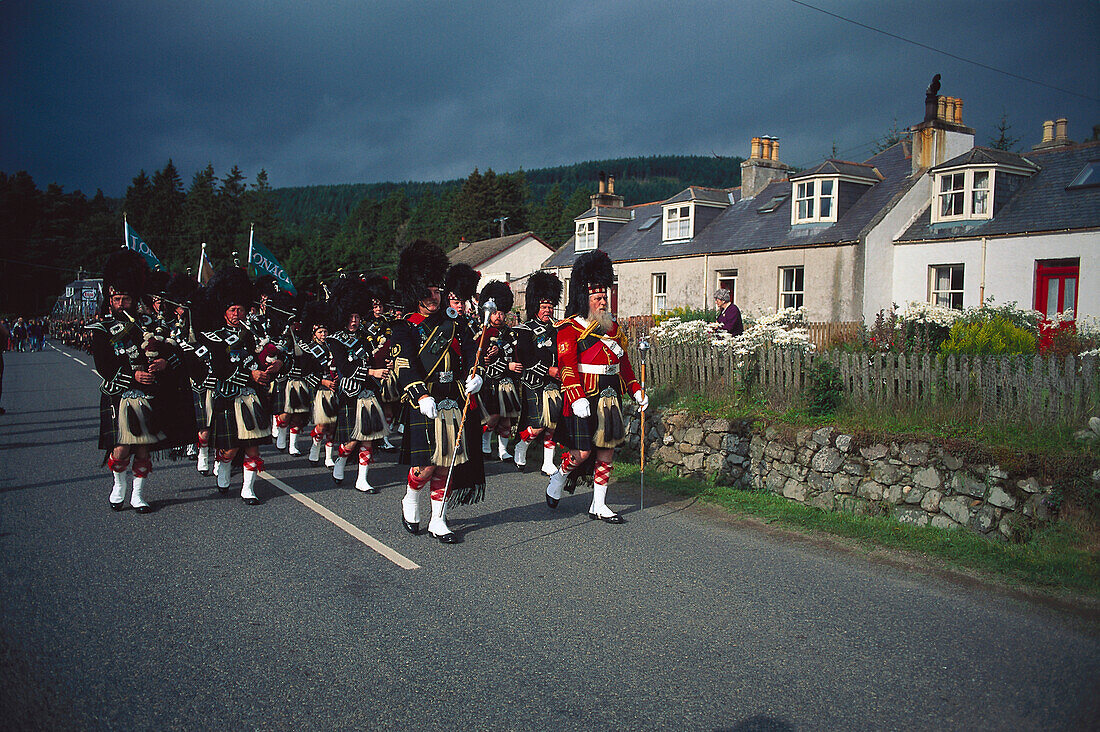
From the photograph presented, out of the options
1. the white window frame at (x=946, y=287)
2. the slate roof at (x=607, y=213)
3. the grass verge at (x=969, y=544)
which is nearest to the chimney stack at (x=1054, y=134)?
the white window frame at (x=946, y=287)

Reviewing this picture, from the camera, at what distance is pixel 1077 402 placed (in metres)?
6.81

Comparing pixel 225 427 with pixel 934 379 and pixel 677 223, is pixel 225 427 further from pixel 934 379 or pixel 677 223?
pixel 677 223

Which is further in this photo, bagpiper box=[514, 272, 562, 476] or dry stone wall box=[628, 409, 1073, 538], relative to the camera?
bagpiper box=[514, 272, 562, 476]

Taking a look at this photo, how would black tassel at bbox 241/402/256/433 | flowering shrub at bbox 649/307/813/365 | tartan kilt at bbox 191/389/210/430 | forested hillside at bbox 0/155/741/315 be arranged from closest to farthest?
black tassel at bbox 241/402/256/433, tartan kilt at bbox 191/389/210/430, flowering shrub at bbox 649/307/813/365, forested hillside at bbox 0/155/741/315

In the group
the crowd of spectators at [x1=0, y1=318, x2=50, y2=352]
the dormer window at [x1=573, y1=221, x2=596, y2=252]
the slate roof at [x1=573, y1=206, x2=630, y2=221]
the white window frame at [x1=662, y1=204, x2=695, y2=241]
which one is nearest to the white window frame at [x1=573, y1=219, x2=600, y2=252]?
the dormer window at [x1=573, y1=221, x2=596, y2=252]

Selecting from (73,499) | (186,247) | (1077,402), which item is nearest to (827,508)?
(1077,402)

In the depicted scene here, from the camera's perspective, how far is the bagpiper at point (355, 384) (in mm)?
8523

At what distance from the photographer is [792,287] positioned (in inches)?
1055

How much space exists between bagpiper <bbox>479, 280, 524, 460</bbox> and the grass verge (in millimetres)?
3143

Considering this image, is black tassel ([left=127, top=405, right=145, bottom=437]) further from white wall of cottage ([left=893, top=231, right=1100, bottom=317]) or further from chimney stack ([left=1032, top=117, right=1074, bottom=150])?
chimney stack ([left=1032, top=117, right=1074, bottom=150])

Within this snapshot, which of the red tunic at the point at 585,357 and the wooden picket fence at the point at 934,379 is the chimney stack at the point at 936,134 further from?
the red tunic at the point at 585,357

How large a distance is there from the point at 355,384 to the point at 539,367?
7.72ft

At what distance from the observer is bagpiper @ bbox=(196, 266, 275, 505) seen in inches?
308

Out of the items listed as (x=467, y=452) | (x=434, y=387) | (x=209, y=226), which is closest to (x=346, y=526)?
(x=467, y=452)
